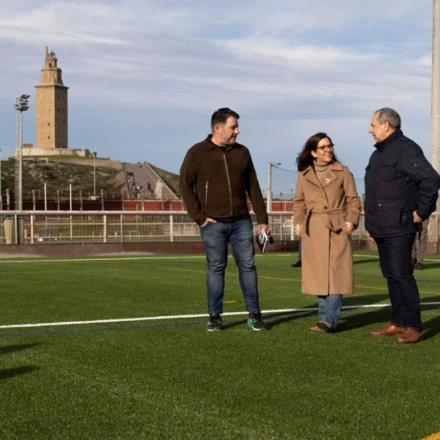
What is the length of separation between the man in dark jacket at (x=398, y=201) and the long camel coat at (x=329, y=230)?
1.17 ft

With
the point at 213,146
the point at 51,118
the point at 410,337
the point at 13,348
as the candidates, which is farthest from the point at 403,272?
the point at 51,118

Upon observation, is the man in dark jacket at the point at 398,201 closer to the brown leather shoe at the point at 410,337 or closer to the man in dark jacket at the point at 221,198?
the brown leather shoe at the point at 410,337

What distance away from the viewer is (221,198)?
7613mm

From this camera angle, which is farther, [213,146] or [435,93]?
[435,93]

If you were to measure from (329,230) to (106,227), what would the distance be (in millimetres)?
17941

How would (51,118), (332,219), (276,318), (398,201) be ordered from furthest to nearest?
1. (51,118)
2. (276,318)
3. (332,219)
4. (398,201)

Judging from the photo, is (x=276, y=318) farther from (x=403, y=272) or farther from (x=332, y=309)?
(x=403, y=272)

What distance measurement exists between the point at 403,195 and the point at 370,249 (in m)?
20.8

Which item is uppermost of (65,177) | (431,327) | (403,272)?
(65,177)

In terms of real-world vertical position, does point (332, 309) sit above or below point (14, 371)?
above

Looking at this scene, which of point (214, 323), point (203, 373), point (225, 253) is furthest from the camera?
point (225, 253)

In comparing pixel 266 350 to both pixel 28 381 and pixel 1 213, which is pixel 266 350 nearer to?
pixel 28 381

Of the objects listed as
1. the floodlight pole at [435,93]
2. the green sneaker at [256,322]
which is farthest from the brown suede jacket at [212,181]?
the floodlight pole at [435,93]

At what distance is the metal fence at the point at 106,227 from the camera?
24.5m
